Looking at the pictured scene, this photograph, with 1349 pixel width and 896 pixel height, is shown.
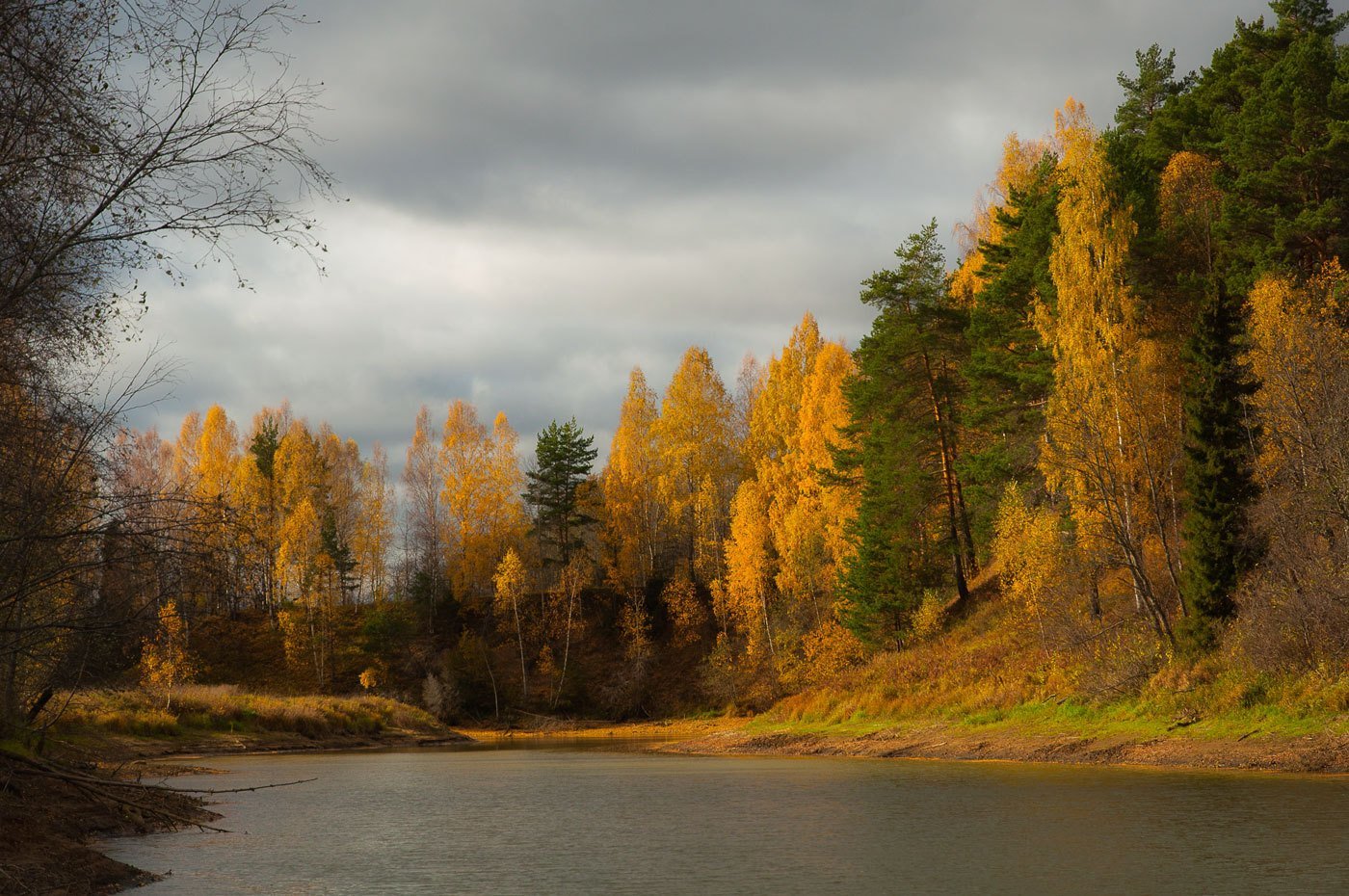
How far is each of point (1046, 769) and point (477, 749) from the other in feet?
101

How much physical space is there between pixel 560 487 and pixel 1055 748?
47.8 metres

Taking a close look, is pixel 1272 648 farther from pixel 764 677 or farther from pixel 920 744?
pixel 764 677

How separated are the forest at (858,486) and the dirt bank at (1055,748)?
85.9 inches

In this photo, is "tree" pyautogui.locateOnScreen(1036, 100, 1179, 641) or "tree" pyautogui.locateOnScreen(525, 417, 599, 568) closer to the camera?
"tree" pyautogui.locateOnScreen(1036, 100, 1179, 641)

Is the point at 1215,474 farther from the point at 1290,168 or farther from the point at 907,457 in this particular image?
the point at 907,457

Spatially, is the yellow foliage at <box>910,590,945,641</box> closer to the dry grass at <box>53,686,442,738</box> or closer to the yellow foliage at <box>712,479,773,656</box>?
the yellow foliage at <box>712,479,773,656</box>

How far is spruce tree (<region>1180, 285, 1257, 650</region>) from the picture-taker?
90.8 feet

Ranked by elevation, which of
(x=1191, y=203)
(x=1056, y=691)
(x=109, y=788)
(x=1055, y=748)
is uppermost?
(x=1191, y=203)

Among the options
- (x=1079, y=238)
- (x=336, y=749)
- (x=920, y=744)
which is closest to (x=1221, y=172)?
(x=1079, y=238)

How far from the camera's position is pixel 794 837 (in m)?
15.8

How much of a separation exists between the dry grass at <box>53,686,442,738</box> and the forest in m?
3.75

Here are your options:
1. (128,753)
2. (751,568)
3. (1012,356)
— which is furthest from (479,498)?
(1012,356)

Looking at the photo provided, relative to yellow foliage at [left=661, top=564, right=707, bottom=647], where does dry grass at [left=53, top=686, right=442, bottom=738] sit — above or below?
below

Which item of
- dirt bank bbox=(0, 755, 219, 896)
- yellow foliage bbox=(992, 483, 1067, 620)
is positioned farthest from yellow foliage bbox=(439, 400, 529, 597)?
dirt bank bbox=(0, 755, 219, 896)
